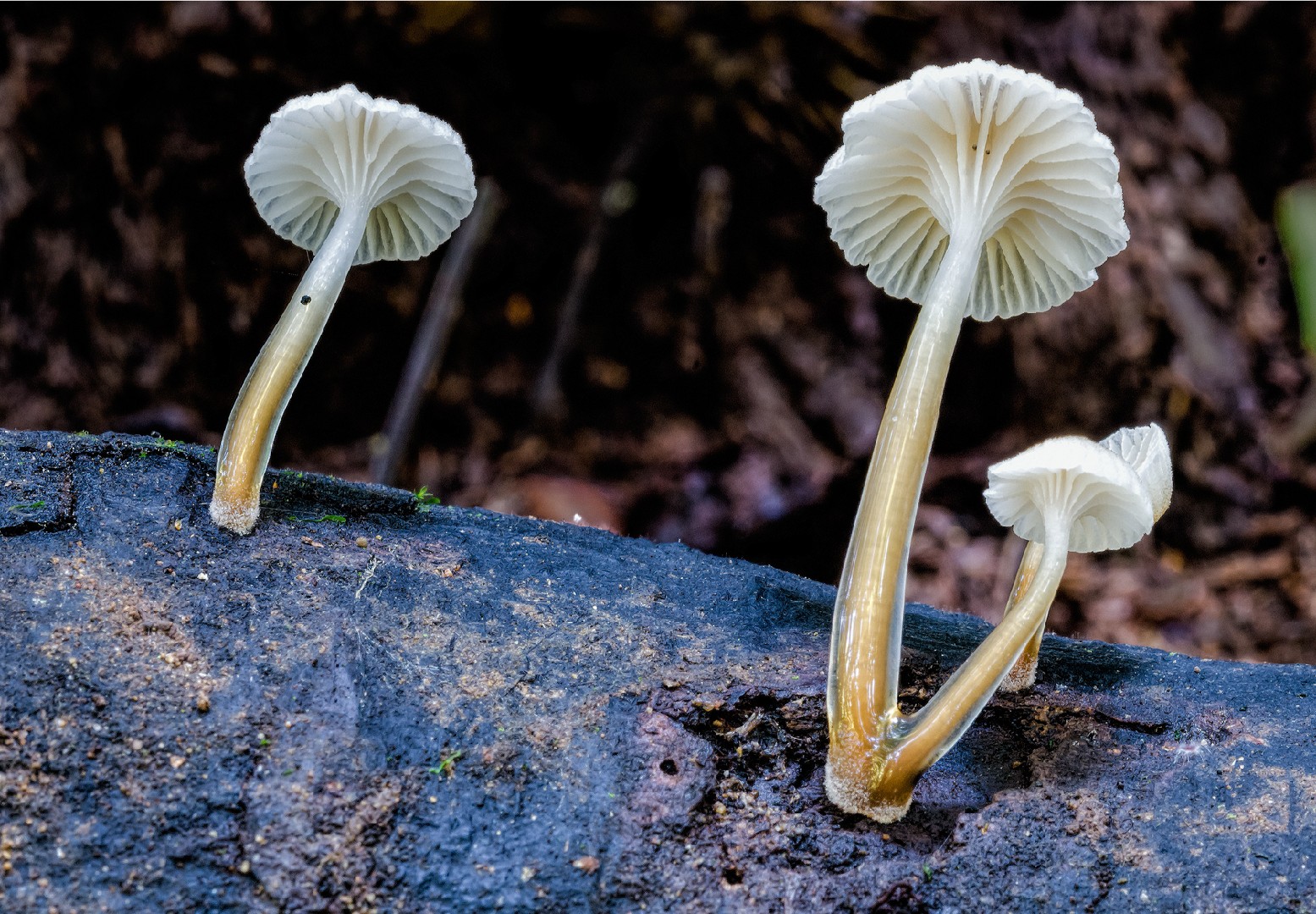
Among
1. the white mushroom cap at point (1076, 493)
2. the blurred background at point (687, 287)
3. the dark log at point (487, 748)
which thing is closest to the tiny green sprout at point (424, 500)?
the dark log at point (487, 748)

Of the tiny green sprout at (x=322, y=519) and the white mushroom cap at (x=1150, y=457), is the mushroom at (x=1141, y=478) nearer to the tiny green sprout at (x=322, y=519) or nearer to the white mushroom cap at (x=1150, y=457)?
the white mushroom cap at (x=1150, y=457)

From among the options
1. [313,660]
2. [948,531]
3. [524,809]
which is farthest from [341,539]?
[948,531]

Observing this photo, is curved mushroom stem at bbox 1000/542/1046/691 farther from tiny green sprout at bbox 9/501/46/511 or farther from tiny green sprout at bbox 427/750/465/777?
tiny green sprout at bbox 9/501/46/511

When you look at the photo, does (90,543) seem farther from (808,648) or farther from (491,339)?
(491,339)

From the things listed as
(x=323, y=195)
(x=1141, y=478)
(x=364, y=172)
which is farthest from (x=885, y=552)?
(x=323, y=195)

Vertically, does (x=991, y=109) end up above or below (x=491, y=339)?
below

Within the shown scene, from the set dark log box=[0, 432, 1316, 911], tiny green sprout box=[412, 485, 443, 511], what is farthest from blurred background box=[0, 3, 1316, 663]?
dark log box=[0, 432, 1316, 911]

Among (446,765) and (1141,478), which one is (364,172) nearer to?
(446,765)
